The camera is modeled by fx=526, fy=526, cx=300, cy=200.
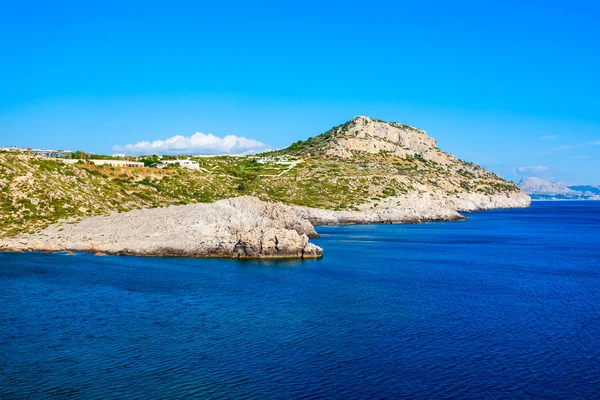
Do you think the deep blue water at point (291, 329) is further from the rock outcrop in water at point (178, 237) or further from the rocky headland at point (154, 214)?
the rocky headland at point (154, 214)

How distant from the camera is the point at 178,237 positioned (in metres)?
75.8

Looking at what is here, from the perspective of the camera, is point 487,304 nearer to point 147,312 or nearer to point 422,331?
point 422,331

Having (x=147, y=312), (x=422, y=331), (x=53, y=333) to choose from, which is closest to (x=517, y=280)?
(x=422, y=331)

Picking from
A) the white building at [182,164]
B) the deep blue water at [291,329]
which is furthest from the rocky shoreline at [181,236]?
the white building at [182,164]

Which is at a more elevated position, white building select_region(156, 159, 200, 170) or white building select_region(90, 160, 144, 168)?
white building select_region(156, 159, 200, 170)

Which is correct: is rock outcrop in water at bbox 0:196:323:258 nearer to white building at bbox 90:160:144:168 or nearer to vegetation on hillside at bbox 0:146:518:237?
vegetation on hillside at bbox 0:146:518:237

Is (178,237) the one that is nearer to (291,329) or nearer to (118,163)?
(291,329)

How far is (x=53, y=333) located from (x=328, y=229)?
96.1 metres

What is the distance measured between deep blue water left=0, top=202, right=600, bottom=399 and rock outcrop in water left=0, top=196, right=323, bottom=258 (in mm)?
3685

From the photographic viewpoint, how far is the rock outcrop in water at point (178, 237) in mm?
73938

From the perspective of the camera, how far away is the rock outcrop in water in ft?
243

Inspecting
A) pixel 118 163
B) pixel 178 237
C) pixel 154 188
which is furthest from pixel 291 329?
pixel 118 163

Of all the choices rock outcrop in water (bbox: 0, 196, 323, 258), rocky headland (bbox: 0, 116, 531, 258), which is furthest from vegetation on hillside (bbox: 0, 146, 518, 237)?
rock outcrop in water (bbox: 0, 196, 323, 258)

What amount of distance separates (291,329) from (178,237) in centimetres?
4071
